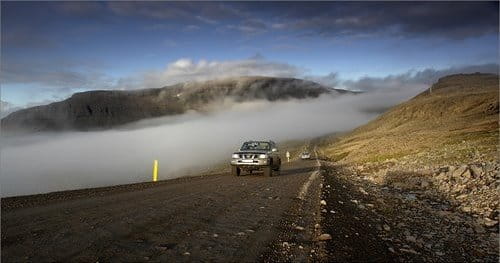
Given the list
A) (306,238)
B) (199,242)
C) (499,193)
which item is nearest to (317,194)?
(499,193)

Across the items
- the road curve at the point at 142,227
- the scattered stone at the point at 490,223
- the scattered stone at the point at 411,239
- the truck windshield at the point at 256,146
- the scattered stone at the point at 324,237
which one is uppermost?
the truck windshield at the point at 256,146

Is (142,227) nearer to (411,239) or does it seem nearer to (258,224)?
(258,224)

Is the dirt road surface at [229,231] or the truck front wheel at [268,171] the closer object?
the dirt road surface at [229,231]

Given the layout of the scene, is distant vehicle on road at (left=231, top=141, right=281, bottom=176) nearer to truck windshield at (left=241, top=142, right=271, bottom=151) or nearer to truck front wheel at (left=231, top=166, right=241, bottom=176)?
truck front wheel at (left=231, top=166, right=241, bottom=176)

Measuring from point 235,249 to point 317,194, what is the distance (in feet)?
28.9

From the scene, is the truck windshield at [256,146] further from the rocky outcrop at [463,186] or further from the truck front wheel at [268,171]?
the rocky outcrop at [463,186]

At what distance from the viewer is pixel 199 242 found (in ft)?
27.5

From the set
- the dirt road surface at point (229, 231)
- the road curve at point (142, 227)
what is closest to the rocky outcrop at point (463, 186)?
the dirt road surface at point (229, 231)

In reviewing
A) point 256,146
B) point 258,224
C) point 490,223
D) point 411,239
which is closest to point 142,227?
point 258,224

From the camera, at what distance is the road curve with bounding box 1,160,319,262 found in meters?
7.58

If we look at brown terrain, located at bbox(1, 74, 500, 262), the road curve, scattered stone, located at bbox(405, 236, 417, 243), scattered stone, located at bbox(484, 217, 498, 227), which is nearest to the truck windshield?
brown terrain, located at bbox(1, 74, 500, 262)

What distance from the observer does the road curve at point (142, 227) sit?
24.9 ft

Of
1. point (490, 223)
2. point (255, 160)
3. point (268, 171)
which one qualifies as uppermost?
point (255, 160)

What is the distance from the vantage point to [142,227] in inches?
380
